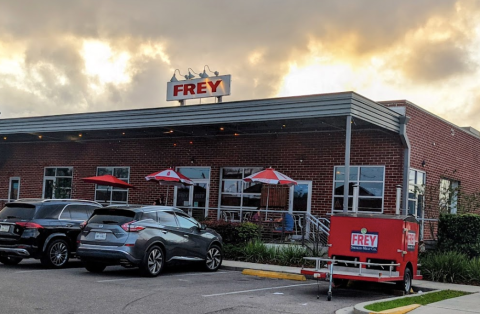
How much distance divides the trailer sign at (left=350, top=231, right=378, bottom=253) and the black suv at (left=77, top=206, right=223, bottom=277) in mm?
4212

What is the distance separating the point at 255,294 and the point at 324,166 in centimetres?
1042

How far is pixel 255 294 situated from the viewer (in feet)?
36.7

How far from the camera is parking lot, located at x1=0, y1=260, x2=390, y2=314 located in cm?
907

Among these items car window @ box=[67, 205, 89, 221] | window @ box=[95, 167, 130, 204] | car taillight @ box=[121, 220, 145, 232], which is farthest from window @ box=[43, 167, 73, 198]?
car taillight @ box=[121, 220, 145, 232]

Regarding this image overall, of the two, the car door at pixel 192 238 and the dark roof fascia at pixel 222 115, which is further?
the dark roof fascia at pixel 222 115

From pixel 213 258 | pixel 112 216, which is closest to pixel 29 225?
pixel 112 216

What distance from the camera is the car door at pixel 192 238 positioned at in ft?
46.5

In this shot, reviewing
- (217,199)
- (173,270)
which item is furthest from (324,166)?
(173,270)

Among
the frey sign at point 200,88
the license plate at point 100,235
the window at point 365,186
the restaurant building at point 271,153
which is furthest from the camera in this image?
the frey sign at point 200,88

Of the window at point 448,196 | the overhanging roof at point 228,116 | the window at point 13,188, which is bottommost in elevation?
the window at point 13,188

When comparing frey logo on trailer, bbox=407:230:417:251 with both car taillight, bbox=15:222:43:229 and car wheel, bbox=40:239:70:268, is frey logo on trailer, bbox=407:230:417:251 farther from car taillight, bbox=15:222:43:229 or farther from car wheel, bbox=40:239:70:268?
car taillight, bbox=15:222:43:229

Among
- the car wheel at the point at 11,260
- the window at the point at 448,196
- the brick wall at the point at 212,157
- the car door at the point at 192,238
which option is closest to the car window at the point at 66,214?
the car wheel at the point at 11,260

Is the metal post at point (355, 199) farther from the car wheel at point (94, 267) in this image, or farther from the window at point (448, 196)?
the car wheel at point (94, 267)

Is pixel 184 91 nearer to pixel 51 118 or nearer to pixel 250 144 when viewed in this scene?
pixel 250 144
